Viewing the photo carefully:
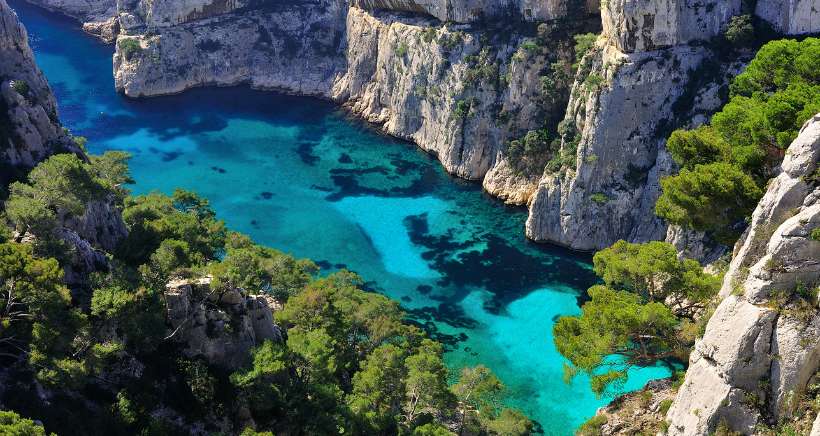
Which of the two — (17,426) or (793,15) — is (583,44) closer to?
(793,15)

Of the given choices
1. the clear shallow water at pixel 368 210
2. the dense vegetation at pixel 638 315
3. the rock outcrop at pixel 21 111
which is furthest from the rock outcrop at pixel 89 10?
the dense vegetation at pixel 638 315

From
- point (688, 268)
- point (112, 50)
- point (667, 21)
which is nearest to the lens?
point (688, 268)

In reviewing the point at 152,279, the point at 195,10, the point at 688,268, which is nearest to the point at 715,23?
the point at 688,268

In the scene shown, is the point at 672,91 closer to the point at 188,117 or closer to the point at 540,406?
the point at 540,406

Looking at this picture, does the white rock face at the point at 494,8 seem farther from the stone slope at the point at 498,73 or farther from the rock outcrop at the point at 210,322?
the rock outcrop at the point at 210,322

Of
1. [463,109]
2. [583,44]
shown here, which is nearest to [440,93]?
[463,109]

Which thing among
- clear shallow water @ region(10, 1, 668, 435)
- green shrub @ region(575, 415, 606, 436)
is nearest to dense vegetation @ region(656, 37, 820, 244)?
green shrub @ region(575, 415, 606, 436)

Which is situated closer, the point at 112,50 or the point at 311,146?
the point at 311,146
